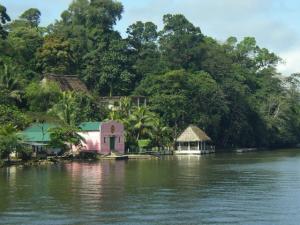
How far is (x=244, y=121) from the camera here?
90.2 metres

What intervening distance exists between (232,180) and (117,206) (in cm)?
1308

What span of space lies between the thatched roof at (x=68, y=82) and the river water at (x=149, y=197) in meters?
35.2

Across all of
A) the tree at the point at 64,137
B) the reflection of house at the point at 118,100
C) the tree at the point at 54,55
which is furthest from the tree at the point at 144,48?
the tree at the point at 64,137

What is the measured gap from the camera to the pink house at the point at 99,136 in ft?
215

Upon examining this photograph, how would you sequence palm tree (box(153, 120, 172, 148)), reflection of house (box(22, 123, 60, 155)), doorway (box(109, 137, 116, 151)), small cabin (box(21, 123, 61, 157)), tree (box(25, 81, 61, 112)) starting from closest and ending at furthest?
1. small cabin (box(21, 123, 61, 157))
2. reflection of house (box(22, 123, 60, 155))
3. doorway (box(109, 137, 116, 151))
4. tree (box(25, 81, 61, 112))
5. palm tree (box(153, 120, 172, 148))

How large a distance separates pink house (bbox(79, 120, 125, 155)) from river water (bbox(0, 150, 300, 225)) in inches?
873

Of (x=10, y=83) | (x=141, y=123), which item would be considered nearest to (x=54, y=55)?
(x=10, y=83)

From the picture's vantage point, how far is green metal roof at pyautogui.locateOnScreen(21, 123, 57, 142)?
57.7 m

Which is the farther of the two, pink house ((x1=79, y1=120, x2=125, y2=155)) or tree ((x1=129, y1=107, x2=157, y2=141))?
tree ((x1=129, y1=107, x2=157, y2=141))

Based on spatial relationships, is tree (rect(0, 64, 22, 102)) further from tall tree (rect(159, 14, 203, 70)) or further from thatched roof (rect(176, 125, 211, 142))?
tall tree (rect(159, 14, 203, 70))

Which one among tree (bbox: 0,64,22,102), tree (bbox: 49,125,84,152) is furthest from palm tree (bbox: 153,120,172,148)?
tree (bbox: 0,64,22,102)

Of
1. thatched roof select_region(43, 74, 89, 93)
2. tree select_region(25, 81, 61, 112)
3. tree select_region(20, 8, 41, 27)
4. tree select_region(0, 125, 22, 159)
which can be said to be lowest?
tree select_region(0, 125, 22, 159)

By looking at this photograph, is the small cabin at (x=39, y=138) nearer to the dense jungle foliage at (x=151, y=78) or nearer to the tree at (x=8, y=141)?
the dense jungle foliage at (x=151, y=78)

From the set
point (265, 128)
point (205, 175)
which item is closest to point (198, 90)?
point (265, 128)
